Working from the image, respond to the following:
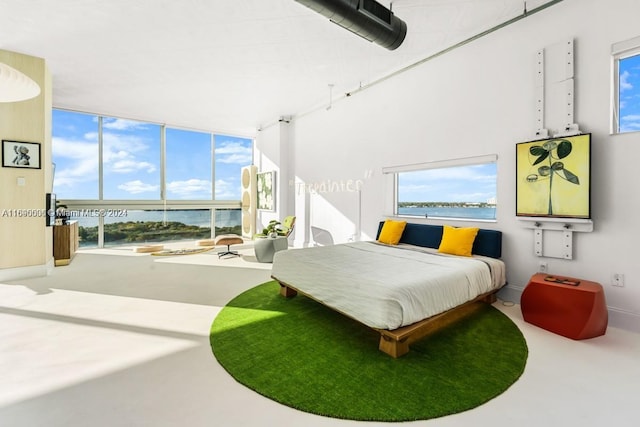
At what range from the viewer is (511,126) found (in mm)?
3408

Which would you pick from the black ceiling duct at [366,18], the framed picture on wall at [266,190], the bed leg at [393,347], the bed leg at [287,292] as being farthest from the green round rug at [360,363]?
the framed picture on wall at [266,190]

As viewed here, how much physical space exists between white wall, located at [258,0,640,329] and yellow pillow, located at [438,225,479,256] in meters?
0.38

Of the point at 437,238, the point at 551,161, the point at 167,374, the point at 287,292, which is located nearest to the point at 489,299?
the point at 437,238

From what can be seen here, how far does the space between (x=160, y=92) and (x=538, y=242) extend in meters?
6.71

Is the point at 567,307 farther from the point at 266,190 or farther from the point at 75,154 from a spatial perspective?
the point at 75,154

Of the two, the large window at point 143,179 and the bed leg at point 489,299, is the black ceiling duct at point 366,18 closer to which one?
the bed leg at point 489,299

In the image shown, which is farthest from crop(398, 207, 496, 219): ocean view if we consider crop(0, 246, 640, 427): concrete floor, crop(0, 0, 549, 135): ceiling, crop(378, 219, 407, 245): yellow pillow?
crop(0, 0, 549, 135): ceiling

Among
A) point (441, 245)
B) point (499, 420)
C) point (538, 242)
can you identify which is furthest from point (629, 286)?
point (499, 420)

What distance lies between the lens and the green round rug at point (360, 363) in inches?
65.9

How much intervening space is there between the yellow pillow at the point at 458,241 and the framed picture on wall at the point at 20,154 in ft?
20.5

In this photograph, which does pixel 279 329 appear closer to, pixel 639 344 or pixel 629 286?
pixel 639 344

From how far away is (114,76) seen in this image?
192 inches

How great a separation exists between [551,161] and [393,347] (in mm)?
2634

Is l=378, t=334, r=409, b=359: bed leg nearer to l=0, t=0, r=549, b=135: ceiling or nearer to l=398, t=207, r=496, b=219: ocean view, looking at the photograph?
l=398, t=207, r=496, b=219: ocean view
